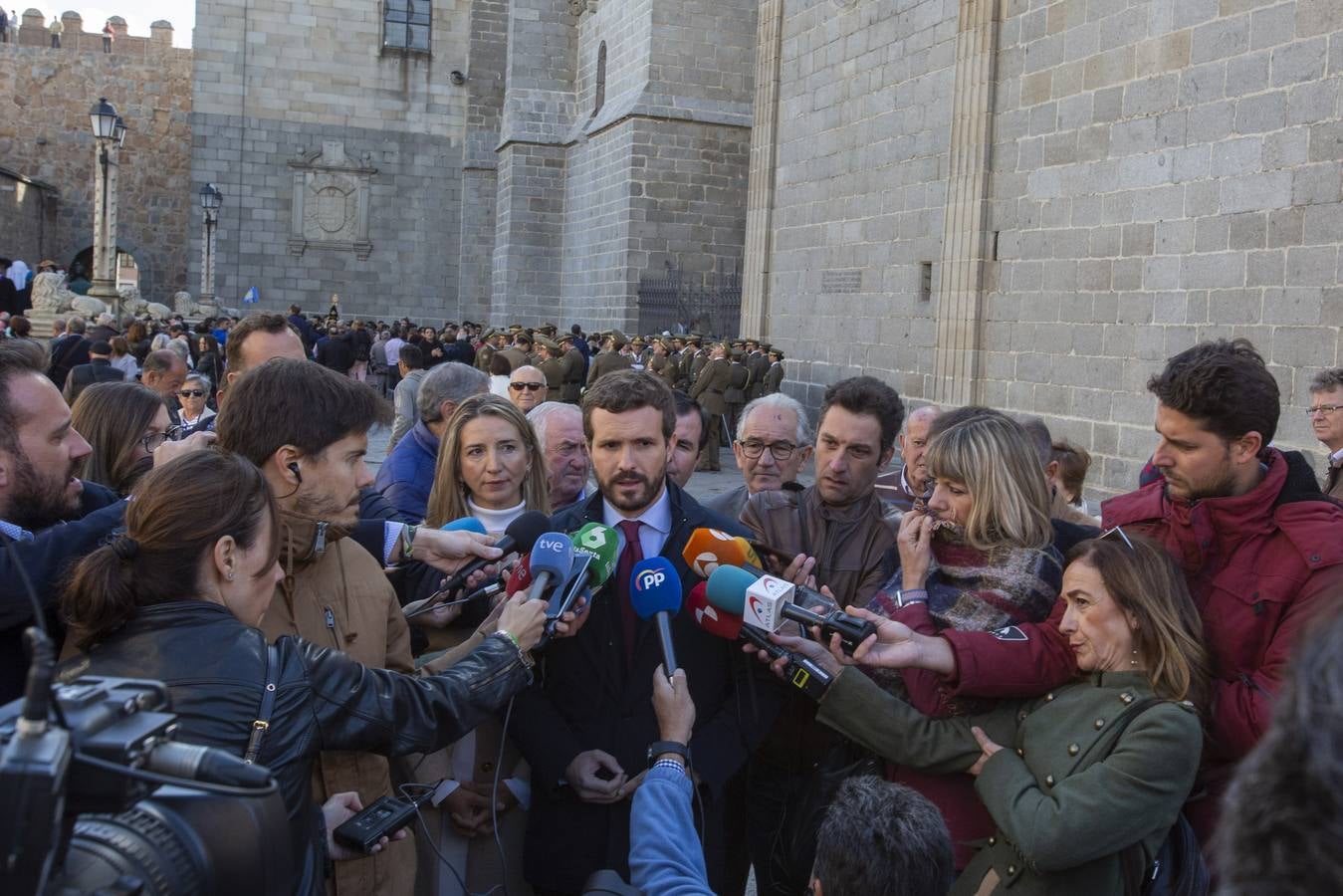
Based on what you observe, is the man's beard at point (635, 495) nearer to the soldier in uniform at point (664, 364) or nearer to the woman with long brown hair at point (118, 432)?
the woman with long brown hair at point (118, 432)

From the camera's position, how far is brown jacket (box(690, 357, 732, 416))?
16141mm

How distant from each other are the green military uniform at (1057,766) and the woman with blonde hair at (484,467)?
1559 mm

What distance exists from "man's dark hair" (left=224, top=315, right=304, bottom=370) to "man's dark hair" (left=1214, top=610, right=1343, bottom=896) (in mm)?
4465

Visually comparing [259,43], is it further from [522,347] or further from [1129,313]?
[1129,313]

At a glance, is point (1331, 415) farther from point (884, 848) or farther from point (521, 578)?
point (884, 848)

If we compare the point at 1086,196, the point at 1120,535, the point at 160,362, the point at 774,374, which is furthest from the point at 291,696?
the point at 774,374

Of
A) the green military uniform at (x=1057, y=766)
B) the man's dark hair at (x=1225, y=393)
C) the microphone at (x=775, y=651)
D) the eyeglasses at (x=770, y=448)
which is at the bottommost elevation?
the green military uniform at (x=1057, y=766)

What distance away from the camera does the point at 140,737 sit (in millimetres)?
1289

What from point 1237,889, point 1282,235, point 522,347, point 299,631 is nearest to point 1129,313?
point 1282,235

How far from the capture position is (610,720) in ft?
9.89

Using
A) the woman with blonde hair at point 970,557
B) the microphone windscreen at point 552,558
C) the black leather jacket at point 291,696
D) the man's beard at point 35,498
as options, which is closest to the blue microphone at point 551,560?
the microphone windscreen at point 552,558

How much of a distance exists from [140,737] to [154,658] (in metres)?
0.70

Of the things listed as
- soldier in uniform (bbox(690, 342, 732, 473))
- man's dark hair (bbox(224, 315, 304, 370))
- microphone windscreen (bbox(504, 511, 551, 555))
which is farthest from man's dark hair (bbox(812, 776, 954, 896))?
soldier in uniform (bbox(690, 342, 732, 473))

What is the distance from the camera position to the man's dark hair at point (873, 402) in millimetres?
3904
